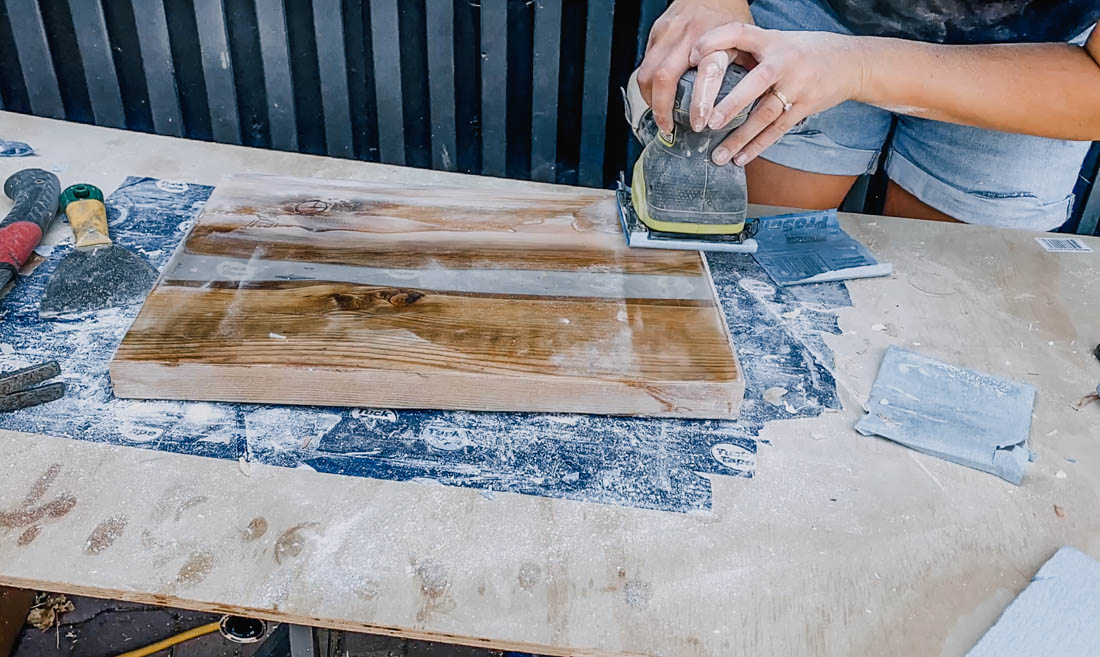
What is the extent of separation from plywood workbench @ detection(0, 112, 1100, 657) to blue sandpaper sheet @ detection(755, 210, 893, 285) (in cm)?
32

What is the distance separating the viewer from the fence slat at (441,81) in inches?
90.0

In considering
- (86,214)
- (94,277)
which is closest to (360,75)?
(86,214)

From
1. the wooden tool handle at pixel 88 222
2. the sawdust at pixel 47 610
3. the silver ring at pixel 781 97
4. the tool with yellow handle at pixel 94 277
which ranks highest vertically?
the silver ring at pixel 781 97

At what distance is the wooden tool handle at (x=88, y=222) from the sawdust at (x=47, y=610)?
1.02 m

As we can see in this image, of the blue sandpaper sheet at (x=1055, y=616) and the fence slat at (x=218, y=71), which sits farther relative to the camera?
the fence slat at (x=218, y=71)

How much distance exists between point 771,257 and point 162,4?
1.83 meters

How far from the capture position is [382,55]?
7.72 feet

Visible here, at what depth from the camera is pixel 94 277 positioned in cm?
127

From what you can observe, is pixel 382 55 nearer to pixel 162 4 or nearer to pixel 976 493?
pixel 162 4

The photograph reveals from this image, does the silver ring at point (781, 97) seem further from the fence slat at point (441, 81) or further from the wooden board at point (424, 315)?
the fence slat at point (441, 81)

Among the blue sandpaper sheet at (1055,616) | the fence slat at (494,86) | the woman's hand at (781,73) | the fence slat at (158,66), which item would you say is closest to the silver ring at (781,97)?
the woman's hand at (781,73)

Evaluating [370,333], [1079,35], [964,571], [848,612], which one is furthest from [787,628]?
[1079,35]

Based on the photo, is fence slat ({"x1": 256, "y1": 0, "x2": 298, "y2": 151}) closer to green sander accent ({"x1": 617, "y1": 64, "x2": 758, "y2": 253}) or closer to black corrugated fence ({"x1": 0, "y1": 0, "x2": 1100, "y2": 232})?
black corrugated fence ({"x1": 0, "y1": 0, "x2": 1100, "y2": 232})

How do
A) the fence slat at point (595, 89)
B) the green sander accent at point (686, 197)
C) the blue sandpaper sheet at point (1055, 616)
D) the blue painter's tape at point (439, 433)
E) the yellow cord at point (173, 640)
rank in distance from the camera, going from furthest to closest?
the fence slat at point (595, 89), the yellow cord at point (173, 640), the green sander accent at point (686, 197), the blue painter's tape at point (439, 433), the blue sandpaper sheet at point (1055, 616)
